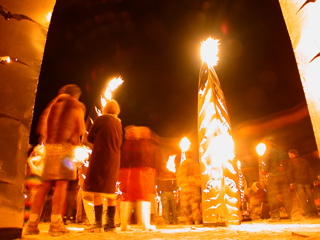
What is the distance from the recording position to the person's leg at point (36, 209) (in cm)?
315

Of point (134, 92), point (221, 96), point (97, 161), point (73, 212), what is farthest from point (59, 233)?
point (134, 92)

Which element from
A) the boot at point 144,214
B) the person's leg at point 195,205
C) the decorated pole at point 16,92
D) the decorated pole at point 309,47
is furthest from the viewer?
the person's leg at point 195,205

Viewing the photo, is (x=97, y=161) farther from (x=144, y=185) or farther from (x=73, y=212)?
(x=73, y=212)

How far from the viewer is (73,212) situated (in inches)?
335

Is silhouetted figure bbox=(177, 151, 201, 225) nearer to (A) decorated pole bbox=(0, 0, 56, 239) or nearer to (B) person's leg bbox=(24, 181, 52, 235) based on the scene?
(B) person's leg bbox=(24, 181, 52, 235)

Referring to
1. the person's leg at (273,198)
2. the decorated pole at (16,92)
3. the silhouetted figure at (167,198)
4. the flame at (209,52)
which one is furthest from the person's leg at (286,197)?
the decorated pole at (16,92)

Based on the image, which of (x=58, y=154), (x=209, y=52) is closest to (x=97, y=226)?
(x=58, y=154)

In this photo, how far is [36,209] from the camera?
127 inches

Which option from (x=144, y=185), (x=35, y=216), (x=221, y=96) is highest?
(x=221, y=96)

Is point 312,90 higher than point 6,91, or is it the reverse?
point 6,91

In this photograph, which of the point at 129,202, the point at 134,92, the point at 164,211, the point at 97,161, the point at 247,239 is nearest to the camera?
the point at 247,239

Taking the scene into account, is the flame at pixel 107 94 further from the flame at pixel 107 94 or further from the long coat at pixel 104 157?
the long coat at pixel 104 157

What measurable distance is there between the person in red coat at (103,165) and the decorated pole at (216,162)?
1.72 meters

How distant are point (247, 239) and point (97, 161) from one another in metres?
2.24
